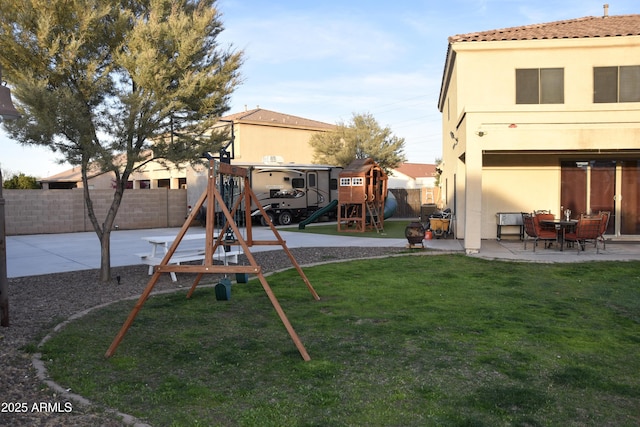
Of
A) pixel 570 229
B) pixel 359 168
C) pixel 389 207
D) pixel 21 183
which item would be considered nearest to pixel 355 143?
pixel 389 207

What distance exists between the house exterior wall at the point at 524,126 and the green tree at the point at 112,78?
633 centimetres

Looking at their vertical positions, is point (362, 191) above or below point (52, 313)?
above

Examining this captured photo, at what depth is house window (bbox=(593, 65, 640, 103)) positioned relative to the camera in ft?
43.9

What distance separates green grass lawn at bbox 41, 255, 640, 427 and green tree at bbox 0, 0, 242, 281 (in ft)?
8.81

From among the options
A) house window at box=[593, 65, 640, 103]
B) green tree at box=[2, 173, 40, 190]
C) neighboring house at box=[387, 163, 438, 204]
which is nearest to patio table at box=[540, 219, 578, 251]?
Answer: house window at box=[593, 65, 640, 103]

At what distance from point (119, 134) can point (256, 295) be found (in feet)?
11.4

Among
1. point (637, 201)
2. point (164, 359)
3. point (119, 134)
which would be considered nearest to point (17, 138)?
point (119, 134)

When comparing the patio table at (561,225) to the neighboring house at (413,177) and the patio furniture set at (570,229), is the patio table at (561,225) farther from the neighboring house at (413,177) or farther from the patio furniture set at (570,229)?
the neighboring house at (413,177)

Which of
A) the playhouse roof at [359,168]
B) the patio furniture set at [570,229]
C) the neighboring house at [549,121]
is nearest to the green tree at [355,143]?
the playhouse roof at [359,168]

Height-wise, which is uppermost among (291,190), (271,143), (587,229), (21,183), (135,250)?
(271,143)

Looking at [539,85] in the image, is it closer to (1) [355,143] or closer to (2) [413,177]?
(1) [355,143]

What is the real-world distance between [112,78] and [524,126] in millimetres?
8985

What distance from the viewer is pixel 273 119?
36.8 meters

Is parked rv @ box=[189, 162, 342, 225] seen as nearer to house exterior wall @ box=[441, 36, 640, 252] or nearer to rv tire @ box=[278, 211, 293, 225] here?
rv tire @ box=[278, 211, 293, 225]
